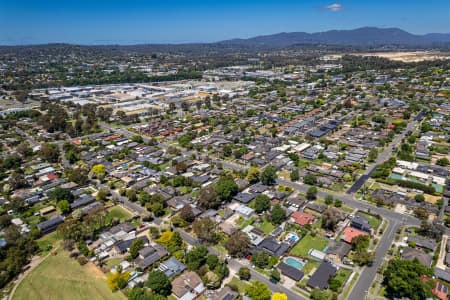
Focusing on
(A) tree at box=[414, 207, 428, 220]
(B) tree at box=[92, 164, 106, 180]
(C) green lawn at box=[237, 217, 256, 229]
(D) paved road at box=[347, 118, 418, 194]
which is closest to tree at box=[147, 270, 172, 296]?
(C) green lawn at box=[237, 217, 256, 229]

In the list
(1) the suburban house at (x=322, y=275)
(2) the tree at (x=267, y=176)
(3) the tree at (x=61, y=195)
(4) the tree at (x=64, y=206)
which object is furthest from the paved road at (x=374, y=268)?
(3) the tree at (x=61, y=195)

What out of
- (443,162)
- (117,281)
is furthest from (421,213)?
(117,281)

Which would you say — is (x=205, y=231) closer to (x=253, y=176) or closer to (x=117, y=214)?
(x=117, y=214)

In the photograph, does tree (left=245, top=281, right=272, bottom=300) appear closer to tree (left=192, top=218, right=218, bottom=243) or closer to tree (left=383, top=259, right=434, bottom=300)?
tree (left=192, top=218, right=218, bottom=243)

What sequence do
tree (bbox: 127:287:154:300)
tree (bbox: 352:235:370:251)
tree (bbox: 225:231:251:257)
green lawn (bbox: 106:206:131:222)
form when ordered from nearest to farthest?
tree (bbox: 127:287:154:300)
tree (bbox: 225:231:251:257)
tree (bbox: 352:235:370:251)
green lawn (bbox: 106:206:131:222)

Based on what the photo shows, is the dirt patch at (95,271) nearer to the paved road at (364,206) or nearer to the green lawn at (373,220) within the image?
the paved road at (364,206)

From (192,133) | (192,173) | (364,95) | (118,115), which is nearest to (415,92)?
(364,95)
